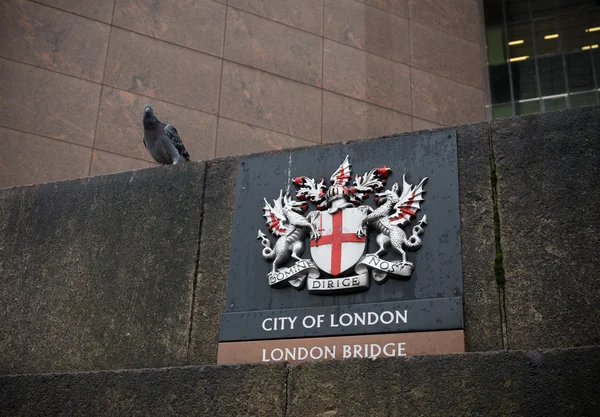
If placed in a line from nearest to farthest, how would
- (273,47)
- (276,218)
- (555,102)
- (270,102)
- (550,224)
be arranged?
(550,224)
(276,218)
(270,102)
(273,47)
(555,102)

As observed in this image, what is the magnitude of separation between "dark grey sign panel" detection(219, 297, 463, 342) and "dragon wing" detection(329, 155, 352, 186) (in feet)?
2.92

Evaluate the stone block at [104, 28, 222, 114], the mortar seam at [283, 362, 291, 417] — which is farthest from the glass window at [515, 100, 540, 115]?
the mortar seam at [283, 362, 291, 417]

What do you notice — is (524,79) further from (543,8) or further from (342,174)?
(342,174)

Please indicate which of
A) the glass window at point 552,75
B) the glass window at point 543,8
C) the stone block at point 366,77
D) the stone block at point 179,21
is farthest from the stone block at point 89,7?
the glass window at point 543,8

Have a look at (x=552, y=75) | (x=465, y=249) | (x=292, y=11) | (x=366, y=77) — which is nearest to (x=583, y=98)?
(x=552, y=75)

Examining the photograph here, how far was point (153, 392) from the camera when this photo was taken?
5250 millimetres

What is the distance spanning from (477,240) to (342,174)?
3.40 ft

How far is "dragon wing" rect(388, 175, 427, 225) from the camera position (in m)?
5.41

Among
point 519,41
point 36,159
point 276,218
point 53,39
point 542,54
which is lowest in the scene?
point 276,218

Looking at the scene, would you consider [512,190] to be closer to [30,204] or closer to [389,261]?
[389,261]

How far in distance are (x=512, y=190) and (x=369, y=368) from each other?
57.1 inches

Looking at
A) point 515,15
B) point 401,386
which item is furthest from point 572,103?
point 401,386

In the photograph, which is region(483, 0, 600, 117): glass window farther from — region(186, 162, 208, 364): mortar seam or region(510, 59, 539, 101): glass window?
region(186, 162, 208, 364): mortar seam

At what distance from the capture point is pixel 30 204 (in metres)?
6.83
